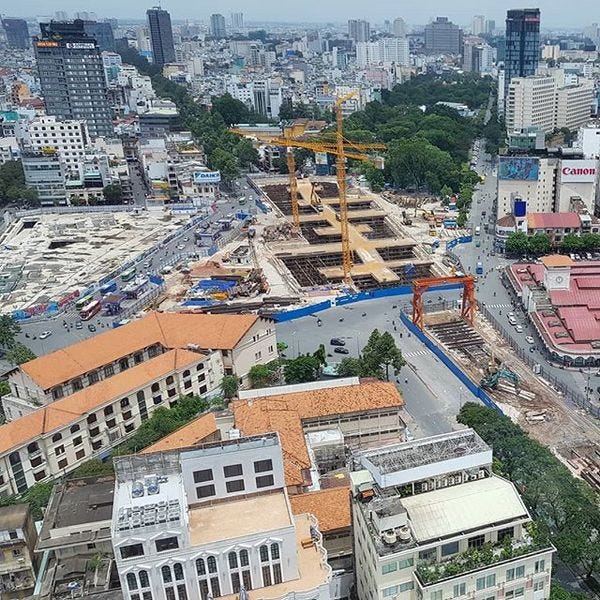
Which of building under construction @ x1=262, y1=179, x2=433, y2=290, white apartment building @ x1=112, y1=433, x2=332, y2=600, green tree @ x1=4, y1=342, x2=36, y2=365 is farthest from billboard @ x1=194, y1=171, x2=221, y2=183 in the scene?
white apartment building @ x1=112, y1=433, x2=332, y2=600

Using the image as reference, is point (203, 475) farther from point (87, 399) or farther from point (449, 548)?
point (87, 399)

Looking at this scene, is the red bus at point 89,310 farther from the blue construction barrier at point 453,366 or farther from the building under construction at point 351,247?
the blue construction barrier at point 453,366

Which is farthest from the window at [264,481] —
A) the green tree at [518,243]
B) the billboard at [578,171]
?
the billboard at [578,171]

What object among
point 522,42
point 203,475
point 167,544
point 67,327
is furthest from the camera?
point 522,42

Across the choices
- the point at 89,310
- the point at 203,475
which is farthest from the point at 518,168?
the point at 203,475

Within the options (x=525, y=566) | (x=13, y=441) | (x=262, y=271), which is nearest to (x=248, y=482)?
(x=525, y=566)
